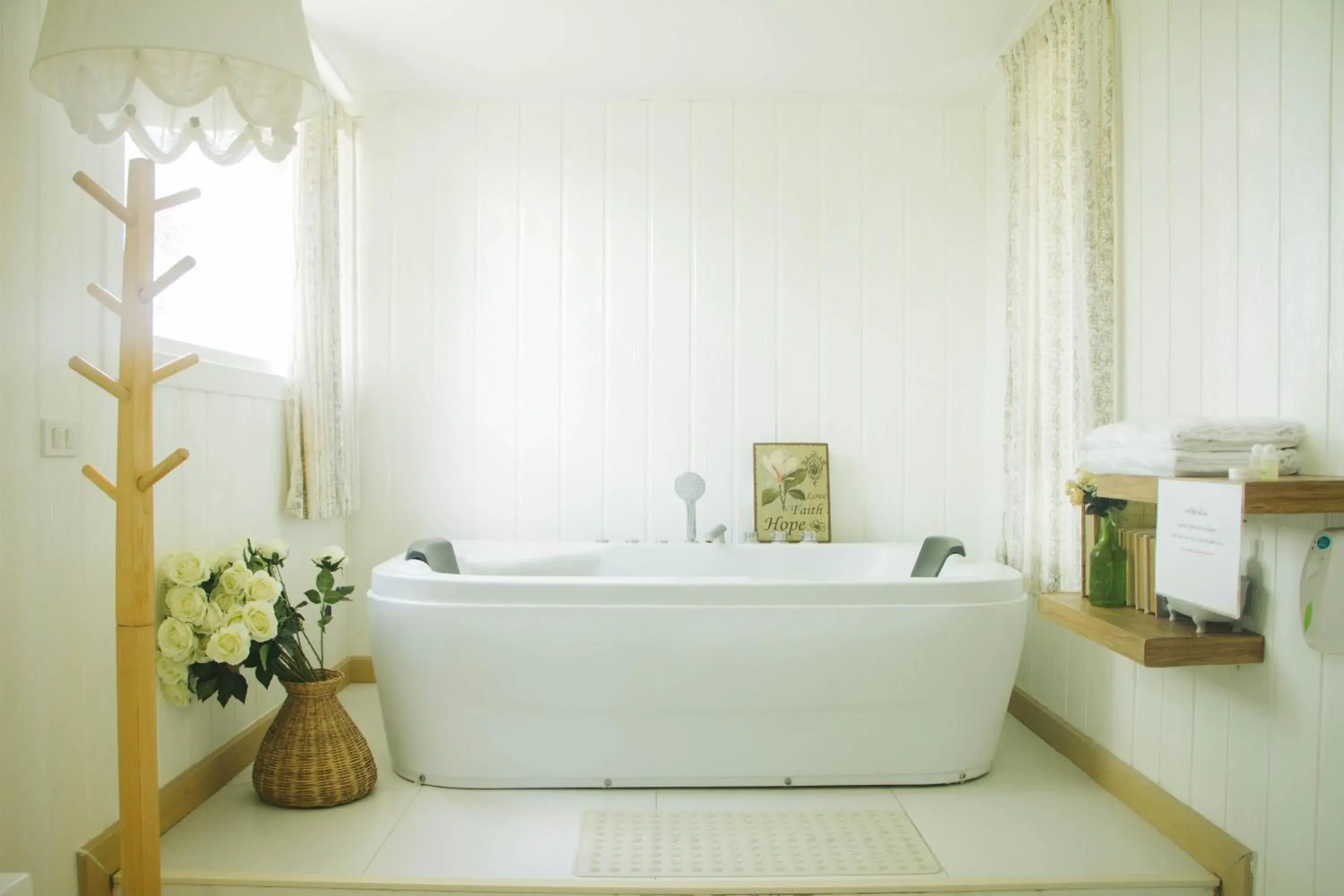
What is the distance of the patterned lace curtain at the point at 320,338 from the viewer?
10.5 feet

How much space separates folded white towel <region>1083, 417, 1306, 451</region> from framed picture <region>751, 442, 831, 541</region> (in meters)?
1.67

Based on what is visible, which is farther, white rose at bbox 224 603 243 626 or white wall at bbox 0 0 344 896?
white rose at bbox 224 603 243 626

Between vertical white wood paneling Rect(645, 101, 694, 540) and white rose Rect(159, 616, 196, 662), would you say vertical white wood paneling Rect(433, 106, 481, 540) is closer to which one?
vertical white wood paneling Rect(645, 101, 694, 540)

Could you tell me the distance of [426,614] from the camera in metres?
2.53

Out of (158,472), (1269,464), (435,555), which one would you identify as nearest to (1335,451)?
(1269,464)

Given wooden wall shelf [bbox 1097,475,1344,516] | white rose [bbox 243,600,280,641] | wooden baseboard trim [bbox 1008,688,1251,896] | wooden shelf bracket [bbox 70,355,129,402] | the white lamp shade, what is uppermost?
the white lamp shade

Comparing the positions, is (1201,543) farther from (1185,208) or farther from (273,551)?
(273,551)

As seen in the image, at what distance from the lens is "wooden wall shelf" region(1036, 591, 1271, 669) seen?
199 centimetres

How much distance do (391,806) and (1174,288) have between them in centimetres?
252

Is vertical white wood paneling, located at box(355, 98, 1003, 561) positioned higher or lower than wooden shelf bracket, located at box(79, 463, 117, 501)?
higher

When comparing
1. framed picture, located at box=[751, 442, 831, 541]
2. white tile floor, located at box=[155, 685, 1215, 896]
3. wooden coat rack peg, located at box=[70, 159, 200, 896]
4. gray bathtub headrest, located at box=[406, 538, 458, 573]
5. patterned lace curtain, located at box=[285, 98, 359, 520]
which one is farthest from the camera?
framed picture, located at box=[751, 442, 831, 541]

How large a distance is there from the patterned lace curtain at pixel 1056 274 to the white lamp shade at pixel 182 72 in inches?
84.2

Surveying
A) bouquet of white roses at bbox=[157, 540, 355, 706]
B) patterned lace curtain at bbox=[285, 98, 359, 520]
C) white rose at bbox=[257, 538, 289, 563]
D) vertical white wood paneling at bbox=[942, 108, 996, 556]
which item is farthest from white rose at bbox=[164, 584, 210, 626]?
vertical white wood paneling at bbox=[942, 108, 996, 556]

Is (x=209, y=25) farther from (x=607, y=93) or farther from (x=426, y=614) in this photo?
(x=607, y=93)
